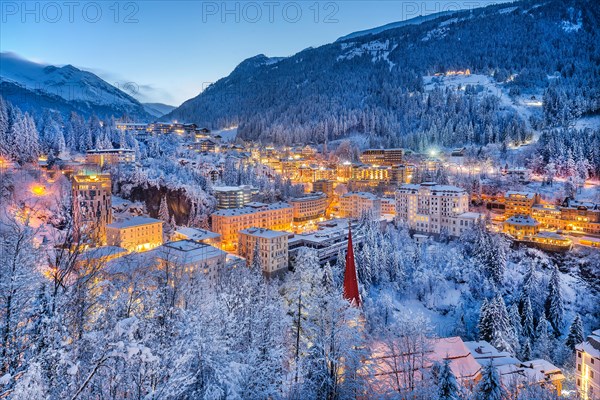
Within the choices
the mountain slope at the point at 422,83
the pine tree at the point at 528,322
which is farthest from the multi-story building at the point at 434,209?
the mountain slope at the point at 422,83

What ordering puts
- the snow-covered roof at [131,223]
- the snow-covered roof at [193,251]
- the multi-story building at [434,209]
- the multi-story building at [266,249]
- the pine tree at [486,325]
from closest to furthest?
1. the pine tree at [486,325]
2. the snow-covered roof at [193,251]
3. the snow-covered roof at [131,223]
4. the multi-story building at [266,249]
5. the multi-story building at [434,209]

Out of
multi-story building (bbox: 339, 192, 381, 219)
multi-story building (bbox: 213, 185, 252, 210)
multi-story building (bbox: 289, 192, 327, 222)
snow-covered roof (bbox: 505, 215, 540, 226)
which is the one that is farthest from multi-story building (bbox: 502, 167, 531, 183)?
multi-story building (bbox: 213, 185, 252, 210)

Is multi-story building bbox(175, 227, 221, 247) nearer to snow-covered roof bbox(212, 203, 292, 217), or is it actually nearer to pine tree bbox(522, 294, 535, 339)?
snow-covered roof bbox(212, 203, 292, 217)

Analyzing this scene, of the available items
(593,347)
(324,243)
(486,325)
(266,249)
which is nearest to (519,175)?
(324,243)

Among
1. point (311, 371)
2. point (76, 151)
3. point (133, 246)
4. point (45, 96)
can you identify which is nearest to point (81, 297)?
point (311, 371)

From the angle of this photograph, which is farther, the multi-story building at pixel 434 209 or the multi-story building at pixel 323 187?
the multi-story building at pixel 323 187

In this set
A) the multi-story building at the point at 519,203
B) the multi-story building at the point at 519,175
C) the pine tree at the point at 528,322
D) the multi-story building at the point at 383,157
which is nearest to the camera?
the pine tree at the point at 528,322

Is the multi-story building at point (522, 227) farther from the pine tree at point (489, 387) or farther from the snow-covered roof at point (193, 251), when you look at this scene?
the pine tree at point (489, 387)

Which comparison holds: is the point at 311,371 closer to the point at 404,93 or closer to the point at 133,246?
the point at 133,246
